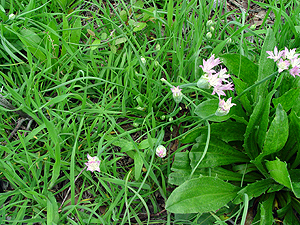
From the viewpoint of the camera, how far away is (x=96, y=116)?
146cm

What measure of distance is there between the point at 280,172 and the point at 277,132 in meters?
0.18

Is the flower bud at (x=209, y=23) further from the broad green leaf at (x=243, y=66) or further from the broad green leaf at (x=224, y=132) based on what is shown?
the broad green leaf at (x=224, y=132)

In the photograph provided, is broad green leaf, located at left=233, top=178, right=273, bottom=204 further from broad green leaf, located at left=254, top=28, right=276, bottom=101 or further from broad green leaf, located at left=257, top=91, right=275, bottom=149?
broad green leaf, located at left=254, top=28, right=276, bottom=101

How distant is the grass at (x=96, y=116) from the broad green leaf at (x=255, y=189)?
29 centimetres

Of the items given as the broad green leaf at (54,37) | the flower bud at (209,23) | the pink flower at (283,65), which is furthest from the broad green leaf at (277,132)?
the broad green leaf at (54,37)

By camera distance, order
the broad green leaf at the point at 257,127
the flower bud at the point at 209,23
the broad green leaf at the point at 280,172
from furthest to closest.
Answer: the flower bud at the point at 209,23 → the broad green leaf at the point at 257,127 → the broad green leaf at the point at 280,172

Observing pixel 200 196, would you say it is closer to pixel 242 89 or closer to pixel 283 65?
pixel 242 89

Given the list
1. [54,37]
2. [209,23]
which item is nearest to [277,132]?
[209,23]

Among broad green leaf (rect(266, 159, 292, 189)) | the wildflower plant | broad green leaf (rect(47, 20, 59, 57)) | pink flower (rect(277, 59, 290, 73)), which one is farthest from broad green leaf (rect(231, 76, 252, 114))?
broad green leaf (rect(47, 20, 59, 57))

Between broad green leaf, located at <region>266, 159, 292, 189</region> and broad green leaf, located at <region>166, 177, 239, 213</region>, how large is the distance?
0.70 feet

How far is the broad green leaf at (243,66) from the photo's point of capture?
140cm

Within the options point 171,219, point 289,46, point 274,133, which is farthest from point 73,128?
point 289,46

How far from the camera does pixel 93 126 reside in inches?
57.5

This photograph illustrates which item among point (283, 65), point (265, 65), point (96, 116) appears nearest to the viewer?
point (283, 65)
